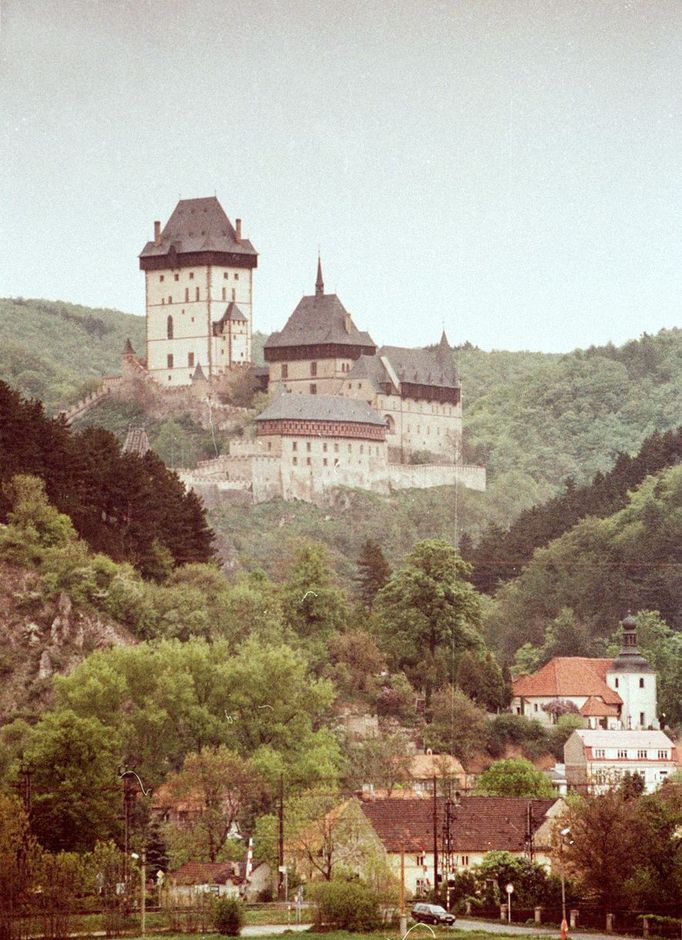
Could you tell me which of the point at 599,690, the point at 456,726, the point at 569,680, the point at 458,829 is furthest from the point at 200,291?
the point at 458,829

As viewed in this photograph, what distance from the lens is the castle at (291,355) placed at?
133750mm

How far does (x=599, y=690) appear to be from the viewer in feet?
319

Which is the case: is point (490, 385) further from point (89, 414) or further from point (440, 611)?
point (440, 611)

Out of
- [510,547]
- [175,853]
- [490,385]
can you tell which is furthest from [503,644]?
[490,385]

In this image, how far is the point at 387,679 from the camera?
90.9 meters

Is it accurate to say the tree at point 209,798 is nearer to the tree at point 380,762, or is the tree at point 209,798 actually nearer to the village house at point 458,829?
the village house at point 458,829

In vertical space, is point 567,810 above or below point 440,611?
below

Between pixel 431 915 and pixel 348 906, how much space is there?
141cm

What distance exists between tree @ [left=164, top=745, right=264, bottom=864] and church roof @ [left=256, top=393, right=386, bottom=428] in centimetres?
5401

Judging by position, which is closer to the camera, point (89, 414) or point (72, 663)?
point (72, 663)

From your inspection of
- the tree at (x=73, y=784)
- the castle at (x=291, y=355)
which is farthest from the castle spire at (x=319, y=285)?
the tree at (x=73, y=784)

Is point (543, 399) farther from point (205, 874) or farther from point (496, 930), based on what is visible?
point (496, 930)

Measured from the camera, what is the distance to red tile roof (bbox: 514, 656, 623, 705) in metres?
96.6

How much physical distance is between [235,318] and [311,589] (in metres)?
45.7
